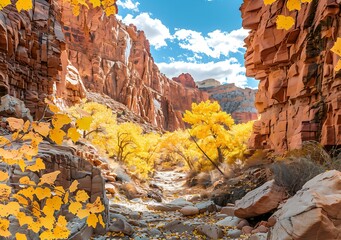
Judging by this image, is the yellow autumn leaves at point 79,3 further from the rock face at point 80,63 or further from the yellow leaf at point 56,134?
the rock face at point 80,63

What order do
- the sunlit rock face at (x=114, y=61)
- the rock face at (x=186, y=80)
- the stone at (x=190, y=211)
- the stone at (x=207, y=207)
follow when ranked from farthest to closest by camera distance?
the rock face at (x=186, y=80), the sunlit rock face at (x=114, y=61), the stone at (x=207, y=207), the stone at (x=190, y=211)

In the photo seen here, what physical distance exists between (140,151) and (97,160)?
7516 mm

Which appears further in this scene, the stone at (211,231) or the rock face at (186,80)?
the rock face at (186,80)

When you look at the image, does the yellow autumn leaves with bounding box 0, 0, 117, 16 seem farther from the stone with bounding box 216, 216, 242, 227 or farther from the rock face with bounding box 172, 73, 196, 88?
the rock face with bounding box 172, 73, 196, 88

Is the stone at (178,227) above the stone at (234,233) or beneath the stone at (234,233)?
beneath

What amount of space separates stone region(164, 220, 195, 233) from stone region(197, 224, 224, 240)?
1.95 feet

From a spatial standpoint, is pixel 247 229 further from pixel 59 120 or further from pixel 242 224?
pixel 59 120

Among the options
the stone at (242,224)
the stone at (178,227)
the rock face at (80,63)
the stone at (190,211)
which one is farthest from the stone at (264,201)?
the rock face at (80,63)

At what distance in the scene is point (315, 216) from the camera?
148 inches

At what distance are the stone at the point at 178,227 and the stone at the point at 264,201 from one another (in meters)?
1.76

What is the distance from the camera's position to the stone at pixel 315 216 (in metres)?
3.70

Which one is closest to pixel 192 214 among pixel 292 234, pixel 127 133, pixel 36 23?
pixel 292 234

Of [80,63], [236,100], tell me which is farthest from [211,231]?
[236,100]

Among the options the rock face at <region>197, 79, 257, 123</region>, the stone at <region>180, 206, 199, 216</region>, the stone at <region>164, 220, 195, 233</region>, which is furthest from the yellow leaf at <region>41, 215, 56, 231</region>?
the rock face at <region>197, 79, 257, 123</region>
